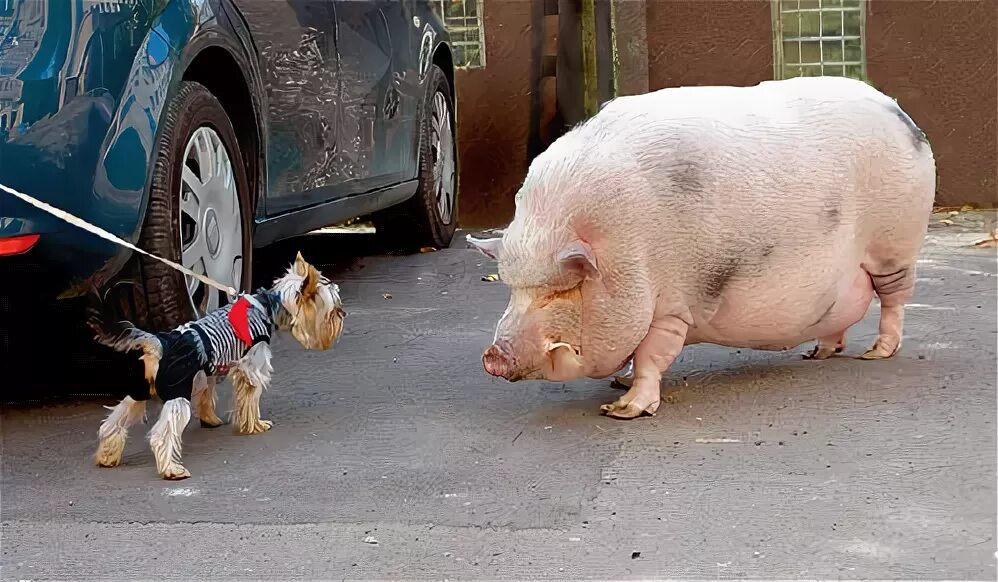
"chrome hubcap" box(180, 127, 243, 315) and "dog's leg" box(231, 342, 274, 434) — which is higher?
"chrome hubcap" box(180, 127, 243, 315)

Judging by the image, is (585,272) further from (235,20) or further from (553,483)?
(235,20)

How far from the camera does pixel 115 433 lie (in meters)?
3.73

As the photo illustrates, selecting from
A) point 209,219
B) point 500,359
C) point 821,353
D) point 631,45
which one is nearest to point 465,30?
point 631,45

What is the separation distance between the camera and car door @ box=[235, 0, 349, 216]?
502 centimetres

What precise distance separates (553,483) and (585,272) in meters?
0.83

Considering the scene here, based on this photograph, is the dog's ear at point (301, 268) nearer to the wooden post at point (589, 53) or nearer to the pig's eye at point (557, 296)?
the pig's eye at point (557, 296)

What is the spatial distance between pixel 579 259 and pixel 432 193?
4.10 metres

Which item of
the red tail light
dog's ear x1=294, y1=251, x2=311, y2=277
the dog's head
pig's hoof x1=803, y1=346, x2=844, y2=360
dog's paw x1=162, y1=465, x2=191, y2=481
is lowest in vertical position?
pig's hoof x1=803, y1=346, x2=844, y2=360

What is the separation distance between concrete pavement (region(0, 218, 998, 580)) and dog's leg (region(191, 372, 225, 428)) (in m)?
0.15

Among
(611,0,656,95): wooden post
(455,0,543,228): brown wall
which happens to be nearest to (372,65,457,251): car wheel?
(455,0,543,228): brown wall

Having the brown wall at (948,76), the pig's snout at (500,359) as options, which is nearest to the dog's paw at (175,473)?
the pig's snout at (500,359)

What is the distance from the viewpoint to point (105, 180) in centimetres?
381

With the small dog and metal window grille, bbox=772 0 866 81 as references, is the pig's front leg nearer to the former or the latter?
the small dog

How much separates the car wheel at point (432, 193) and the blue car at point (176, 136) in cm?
125
